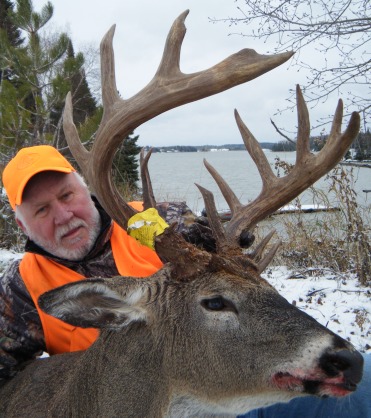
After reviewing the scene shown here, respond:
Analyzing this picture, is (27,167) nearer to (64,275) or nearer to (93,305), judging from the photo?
(64,275)

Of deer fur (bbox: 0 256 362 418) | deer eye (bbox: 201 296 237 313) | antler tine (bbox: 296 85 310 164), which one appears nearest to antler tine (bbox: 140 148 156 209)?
deer fur (bbox: 0 256 362 418)

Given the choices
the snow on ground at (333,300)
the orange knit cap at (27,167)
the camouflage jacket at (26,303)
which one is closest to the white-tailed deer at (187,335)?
the camouflage jacket at (26,303)

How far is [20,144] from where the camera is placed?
9320mm

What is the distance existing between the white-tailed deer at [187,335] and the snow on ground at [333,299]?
241 centimetres

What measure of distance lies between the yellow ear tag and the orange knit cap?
0.69 metres

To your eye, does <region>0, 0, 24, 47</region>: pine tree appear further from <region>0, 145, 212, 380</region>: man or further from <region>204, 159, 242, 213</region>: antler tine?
<region>204, 159, 242, 213</region>: antler tine

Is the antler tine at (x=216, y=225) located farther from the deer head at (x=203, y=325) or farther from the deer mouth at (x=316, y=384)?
the deer mouth at (x=316, y=384)

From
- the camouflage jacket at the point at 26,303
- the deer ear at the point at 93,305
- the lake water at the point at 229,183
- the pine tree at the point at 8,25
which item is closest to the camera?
the deer ear at the point at 93,305

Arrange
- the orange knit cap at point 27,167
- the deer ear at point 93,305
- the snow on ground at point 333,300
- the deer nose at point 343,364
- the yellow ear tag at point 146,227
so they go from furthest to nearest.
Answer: the snow on ground at point 333,300
the orange knit cap at point 27,167
the yellow ear tag at point 146,227
the deer ear at point 93,305
the deer nose at point 343,364

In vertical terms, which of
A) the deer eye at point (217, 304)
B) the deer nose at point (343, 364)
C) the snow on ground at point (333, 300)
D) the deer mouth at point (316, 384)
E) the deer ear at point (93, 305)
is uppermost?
the deer ear at point (93, 305)

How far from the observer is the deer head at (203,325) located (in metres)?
1.96

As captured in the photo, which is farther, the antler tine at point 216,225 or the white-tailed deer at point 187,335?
the antler tine at point 216,225

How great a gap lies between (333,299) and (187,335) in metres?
3.81

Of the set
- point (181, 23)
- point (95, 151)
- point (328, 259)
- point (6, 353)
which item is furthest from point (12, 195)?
point (328, 259)
